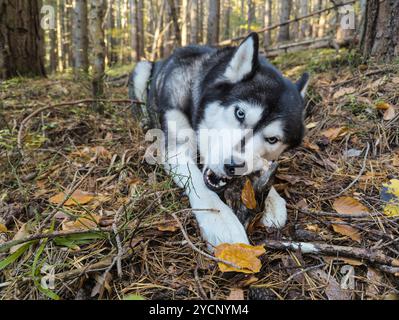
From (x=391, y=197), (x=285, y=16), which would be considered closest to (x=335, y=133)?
(x=391, y=197)

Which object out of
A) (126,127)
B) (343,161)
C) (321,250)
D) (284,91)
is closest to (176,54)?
(126,127)

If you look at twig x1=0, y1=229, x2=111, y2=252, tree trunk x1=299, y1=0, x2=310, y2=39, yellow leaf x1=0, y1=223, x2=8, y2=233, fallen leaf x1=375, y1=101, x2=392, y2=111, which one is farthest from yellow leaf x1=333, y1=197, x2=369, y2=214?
tree trunk x1=299, y1=0, x2=310, y2=39

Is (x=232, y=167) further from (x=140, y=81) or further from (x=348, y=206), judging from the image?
(x=140, y=81)

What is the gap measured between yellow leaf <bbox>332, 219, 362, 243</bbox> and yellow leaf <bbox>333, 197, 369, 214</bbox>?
18 centimetres

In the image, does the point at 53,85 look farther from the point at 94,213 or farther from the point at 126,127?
the point at 94,213

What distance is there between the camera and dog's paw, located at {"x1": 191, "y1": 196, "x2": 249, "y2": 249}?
1925 millimetres

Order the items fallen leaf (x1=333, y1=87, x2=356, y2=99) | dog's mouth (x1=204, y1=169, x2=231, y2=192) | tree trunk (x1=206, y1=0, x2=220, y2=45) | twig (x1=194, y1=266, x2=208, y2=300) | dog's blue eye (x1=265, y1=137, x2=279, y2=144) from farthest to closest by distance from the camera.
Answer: tree trunk (x1=206, y1=0, x2=220, y2=45) < fallen leaf (x1=333, y1=87, x2=356, y2=99) < dog's blue eye (x1=265, y1=137, x2=279, y2=144) < dog's mouth (x1=204, y1=169, x2=231, y2=192) < twig (x1=194, y1=266, x2=208, y2=300)

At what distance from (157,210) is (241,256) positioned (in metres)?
0.64

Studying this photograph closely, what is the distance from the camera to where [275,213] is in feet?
6.98

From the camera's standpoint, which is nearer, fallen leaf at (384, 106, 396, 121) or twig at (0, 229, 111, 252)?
twig at (0, 229, 111, 252)

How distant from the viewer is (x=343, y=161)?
9.18 feet

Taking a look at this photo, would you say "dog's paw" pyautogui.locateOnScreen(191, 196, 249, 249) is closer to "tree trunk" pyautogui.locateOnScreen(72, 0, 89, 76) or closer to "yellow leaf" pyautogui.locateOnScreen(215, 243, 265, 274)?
"yellow leaf" pyautogui.locateOnScreen(215, 243, 265, 274)

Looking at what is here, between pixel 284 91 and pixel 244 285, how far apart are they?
1517 millimetres

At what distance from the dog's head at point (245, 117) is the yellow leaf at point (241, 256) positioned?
21.7 inches
